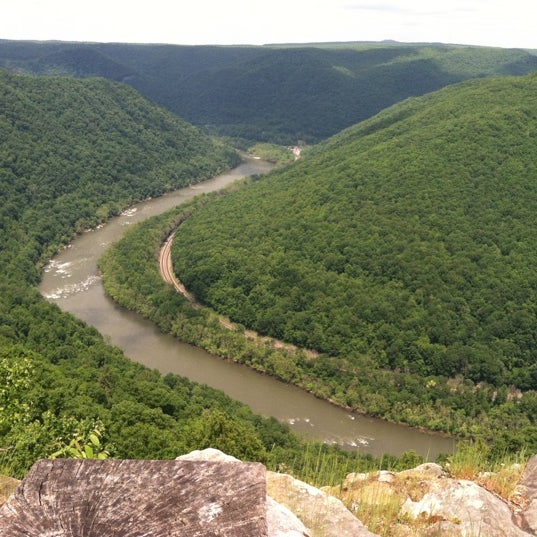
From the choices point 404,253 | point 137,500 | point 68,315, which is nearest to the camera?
point 137,500

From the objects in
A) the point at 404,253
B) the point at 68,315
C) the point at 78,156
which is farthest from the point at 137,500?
the point at 78,156

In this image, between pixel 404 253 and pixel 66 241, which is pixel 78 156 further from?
pixel 404 253

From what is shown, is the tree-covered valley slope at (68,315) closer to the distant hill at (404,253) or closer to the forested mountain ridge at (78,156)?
the forested mountain ridge at (78,156)

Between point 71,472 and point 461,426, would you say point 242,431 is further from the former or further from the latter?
point 461,426

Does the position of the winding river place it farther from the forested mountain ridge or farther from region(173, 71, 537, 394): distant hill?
the forested mountain ridge

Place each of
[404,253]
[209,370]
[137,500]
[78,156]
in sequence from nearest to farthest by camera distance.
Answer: [137,500], [209,370], [404,253], [78,156]

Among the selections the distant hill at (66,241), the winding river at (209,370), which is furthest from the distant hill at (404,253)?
the distant hill at (66,241)

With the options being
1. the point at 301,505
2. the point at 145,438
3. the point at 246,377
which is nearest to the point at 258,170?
the point at 246,377
